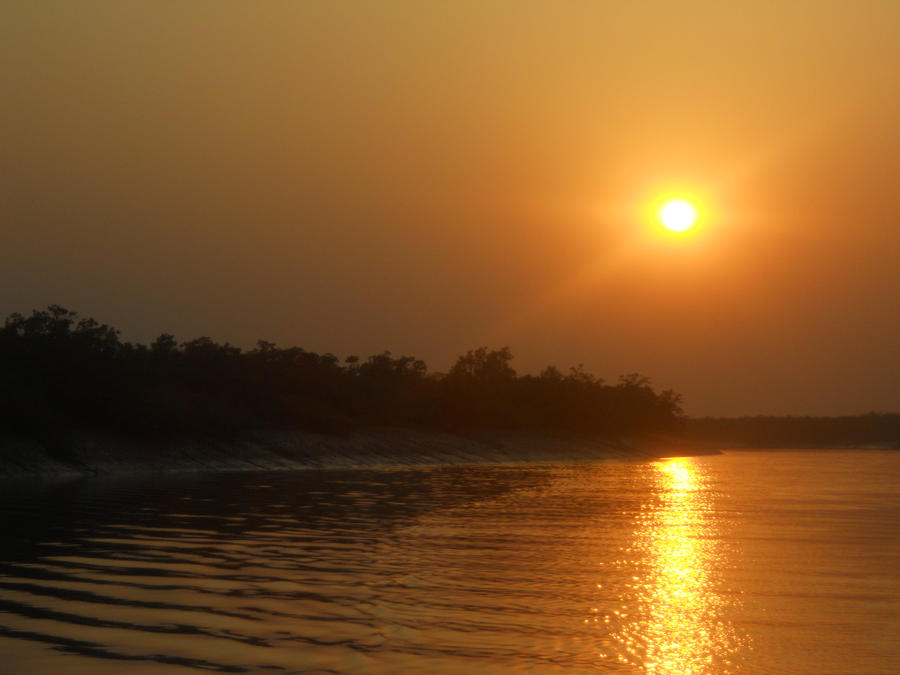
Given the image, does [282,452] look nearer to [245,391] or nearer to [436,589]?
[245,391]

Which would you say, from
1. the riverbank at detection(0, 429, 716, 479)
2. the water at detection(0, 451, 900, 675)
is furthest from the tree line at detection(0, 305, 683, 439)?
the water at detection(0, 451, 900, 675)

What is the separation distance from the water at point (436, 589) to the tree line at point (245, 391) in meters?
27.2

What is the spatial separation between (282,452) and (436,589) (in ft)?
188

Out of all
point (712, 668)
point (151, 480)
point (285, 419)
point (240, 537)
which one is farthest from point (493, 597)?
point (285, 419)

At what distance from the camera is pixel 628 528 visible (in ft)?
103

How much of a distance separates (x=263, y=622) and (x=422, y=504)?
78.5 feet

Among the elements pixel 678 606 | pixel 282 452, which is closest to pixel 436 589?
pixel 678 606

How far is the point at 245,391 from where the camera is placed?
277 feet

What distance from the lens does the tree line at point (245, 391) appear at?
6381 cm

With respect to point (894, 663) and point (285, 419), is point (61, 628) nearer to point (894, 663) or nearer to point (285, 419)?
point (894, 663)

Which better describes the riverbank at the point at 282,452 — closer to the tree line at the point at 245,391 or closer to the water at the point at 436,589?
the tree line at the point at 245,391

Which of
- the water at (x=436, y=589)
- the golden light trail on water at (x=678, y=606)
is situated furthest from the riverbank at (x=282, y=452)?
the golden light trail on water at (x=678, y=606)

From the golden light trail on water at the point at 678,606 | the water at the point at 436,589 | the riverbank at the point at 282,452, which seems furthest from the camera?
the riverbank at the point at 282,452

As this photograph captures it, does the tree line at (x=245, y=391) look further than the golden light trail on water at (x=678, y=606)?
Yes
